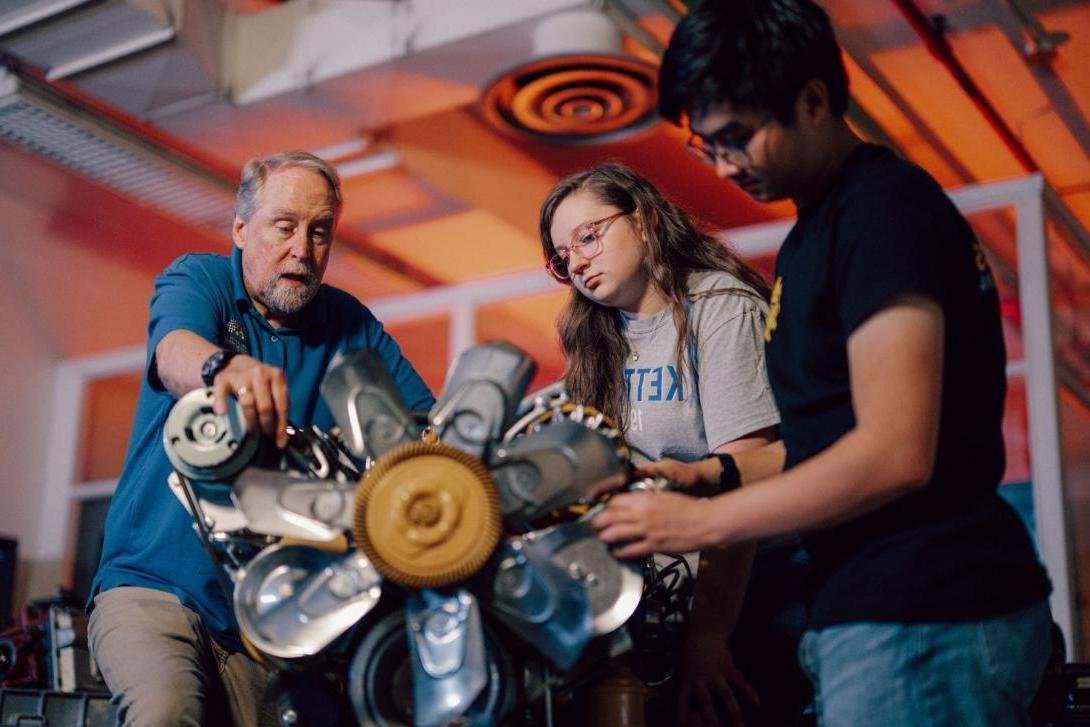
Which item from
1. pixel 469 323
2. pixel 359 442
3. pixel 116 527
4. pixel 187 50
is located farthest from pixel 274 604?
pixel 469 323

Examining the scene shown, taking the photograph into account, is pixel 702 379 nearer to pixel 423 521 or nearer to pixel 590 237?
pixel 590 237

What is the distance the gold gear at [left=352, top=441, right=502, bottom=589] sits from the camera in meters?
1.32

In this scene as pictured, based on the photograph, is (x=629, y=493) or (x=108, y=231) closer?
(x=629, y=493)

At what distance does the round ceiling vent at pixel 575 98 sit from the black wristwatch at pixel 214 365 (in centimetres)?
280

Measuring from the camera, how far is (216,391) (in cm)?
147

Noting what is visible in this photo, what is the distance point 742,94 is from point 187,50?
12.4ft

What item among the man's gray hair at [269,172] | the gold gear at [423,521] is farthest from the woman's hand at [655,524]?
the man's gray hair at [269,172]

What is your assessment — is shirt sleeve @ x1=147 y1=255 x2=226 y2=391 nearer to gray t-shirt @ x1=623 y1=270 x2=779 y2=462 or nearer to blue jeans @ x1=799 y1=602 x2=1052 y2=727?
gray t-shirt @ x1=623 y1=270 x2=779 y2=462

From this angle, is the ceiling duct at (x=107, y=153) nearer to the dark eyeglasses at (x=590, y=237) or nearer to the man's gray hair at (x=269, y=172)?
the man's gray hair at (x=269, y=172)

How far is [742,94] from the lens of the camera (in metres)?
1.29

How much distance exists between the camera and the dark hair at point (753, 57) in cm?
129

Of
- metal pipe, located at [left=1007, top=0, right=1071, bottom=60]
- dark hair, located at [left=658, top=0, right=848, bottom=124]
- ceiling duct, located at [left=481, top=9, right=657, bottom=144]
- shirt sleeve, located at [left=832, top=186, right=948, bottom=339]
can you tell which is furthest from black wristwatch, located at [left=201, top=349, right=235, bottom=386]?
metal pipe, located at [left=1007, top=0, right=1071, bottom=60]

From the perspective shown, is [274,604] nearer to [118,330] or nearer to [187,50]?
[187,50]

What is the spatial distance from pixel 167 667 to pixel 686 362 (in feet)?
3.28
